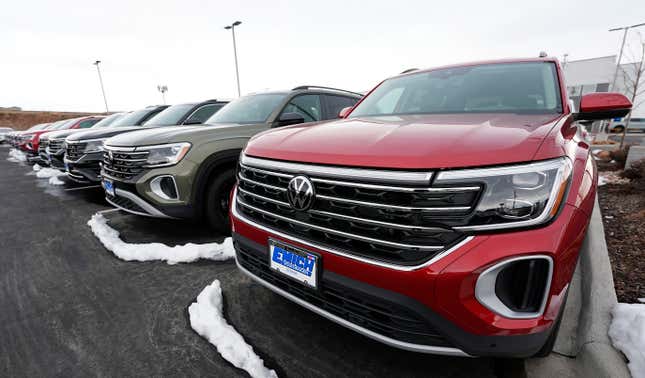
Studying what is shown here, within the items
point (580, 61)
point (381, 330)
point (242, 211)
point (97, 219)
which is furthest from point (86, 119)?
point (580, 61)

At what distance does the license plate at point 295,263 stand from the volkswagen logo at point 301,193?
221 millimetres

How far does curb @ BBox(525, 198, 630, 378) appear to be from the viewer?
5.06 feet

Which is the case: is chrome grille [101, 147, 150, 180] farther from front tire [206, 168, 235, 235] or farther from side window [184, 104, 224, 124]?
side window [184, 104, 224, 124]

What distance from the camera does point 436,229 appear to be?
122 centimetres

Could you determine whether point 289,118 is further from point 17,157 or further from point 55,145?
point 17,157

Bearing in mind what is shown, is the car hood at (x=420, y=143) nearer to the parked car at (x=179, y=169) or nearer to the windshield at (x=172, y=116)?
the parked car at (x=179, y=169)

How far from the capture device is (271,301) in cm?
229

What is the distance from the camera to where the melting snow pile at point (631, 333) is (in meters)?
1.47

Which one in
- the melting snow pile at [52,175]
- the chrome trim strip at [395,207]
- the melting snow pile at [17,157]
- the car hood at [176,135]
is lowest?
the melting snow pile at [17,157]

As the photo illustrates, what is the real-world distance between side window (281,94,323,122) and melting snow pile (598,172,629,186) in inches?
192

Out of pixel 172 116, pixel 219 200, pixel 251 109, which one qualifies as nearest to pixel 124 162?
pixel 219 200

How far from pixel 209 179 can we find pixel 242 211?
5.10ft

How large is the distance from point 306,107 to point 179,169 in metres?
1.87

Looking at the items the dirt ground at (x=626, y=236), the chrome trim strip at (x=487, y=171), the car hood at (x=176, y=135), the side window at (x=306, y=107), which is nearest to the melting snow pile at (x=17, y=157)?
the car hood at (x=176, y=135)
